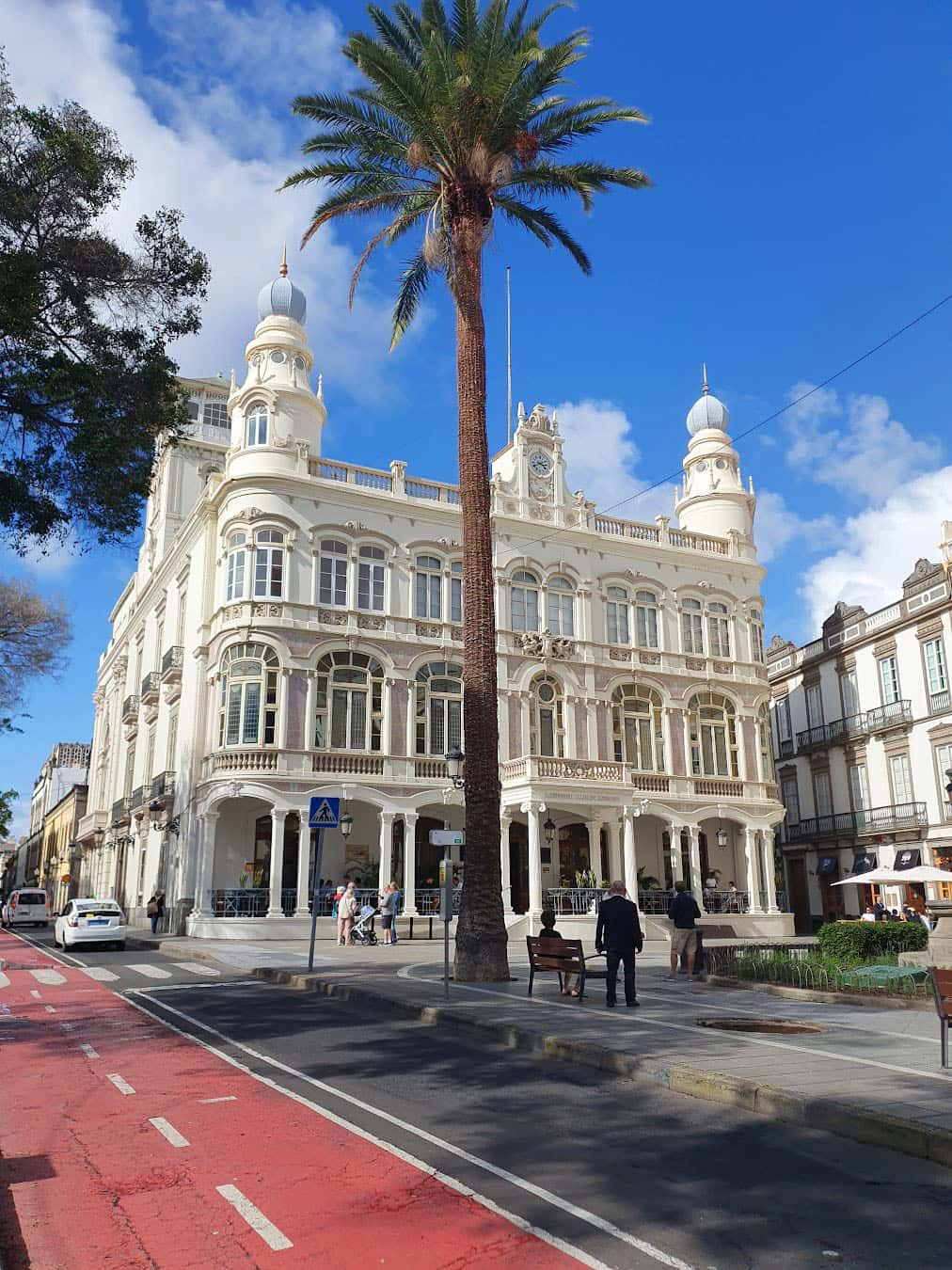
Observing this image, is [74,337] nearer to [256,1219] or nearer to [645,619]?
[256,1219]

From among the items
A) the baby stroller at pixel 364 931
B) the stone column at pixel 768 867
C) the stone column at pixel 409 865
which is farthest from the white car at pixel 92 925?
the stone column at pixel 768 867

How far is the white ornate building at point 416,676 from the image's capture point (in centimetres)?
3253

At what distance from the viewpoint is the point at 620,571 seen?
129 feet

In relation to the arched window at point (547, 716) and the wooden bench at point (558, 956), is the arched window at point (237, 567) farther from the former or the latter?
the wooden bench at point (558, 956)

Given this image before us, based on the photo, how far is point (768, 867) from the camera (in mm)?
39031

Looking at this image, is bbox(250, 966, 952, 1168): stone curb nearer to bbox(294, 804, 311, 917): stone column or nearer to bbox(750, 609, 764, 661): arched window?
bbox(294, 804, 311, 917): stone column

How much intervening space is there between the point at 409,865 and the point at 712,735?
1334cm

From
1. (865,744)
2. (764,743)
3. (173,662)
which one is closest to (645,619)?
(764,743)

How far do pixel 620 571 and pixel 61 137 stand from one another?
28112 millimetres

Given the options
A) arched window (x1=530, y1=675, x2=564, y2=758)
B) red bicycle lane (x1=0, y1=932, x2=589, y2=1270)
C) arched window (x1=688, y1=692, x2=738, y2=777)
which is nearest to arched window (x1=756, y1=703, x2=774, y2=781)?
arched window (x1=688, y1=692, x2=738, y2=777)

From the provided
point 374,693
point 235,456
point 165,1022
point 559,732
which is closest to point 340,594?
point 374,693

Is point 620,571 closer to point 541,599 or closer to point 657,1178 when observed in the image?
point 541,599

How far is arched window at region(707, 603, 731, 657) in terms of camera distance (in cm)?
4091

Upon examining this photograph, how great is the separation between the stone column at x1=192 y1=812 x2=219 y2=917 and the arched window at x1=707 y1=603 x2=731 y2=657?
65.8 ft
